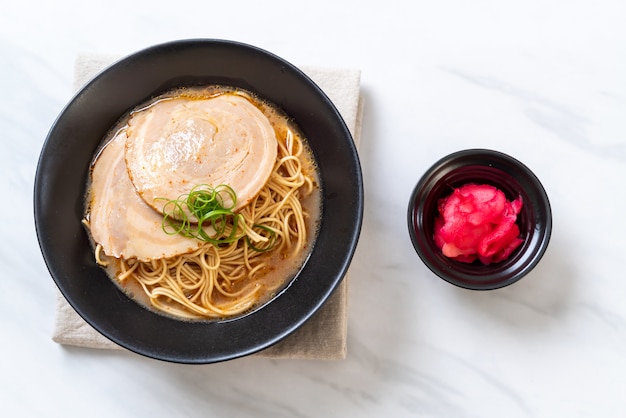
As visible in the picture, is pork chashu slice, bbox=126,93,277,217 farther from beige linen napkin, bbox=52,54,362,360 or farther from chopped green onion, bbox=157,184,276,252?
beige linen napkin, bbox=52,54,362,360

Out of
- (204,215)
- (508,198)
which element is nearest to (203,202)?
(204,215)

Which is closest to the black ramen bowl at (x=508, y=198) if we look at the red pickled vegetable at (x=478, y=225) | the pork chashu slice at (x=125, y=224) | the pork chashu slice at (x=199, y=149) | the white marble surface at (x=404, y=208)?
the red pickled vegetable at (x=478, y=225)

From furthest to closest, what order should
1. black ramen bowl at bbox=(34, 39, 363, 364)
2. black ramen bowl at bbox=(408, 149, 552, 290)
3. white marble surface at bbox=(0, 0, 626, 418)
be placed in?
white marble surface at bbox=(0, 0, 626, 418), black ramen bowl at bbox=(408, 149, 552, 290), black ramen bowl at bbox=(34, 39, 363, 364)

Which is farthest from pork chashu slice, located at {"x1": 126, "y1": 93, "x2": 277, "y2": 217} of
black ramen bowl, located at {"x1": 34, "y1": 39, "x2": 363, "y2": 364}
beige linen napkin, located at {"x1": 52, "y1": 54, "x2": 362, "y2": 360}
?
beige linen napkin, located at {"x1": 52, "y1": 54, "x2": 362, "y2": 360}

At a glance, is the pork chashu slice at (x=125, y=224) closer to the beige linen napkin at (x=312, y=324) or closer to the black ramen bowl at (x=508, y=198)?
the beige linen napkin at (x=312, y=324)

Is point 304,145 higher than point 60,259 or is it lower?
higher

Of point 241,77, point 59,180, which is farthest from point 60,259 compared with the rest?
point 241,77

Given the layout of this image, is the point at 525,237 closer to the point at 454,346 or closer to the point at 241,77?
the point at 454,346
